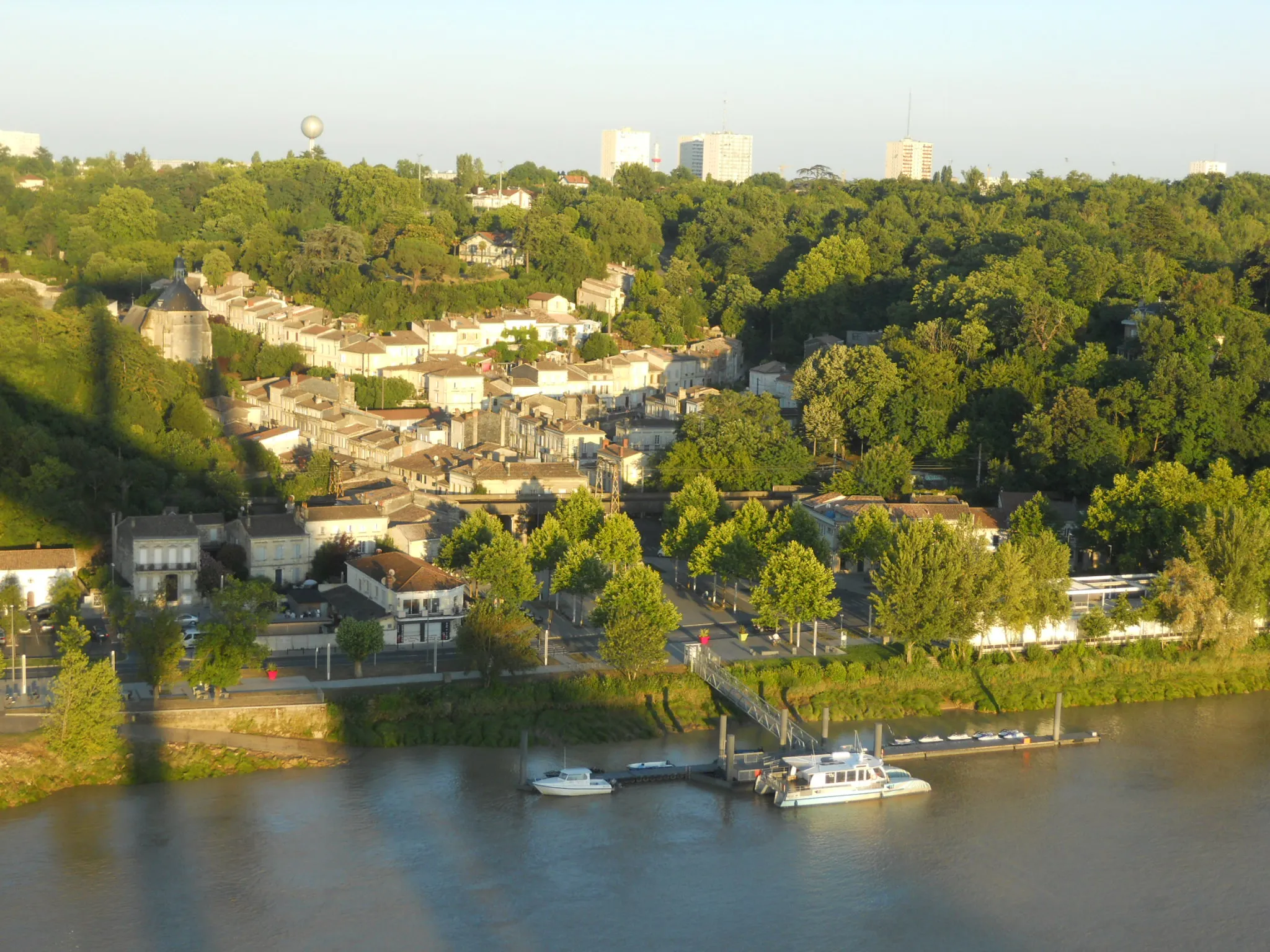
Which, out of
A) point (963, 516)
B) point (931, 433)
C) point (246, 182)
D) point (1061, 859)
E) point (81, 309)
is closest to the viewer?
point (1061, 859)

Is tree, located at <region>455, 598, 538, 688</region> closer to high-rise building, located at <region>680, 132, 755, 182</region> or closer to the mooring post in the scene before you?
the mooring post

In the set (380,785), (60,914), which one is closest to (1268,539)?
(380,785)

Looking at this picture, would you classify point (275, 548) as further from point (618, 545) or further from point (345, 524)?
point (618, 545)

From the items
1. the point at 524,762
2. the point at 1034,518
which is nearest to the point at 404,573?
the point at 524,762

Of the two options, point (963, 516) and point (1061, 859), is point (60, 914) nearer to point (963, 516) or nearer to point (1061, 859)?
point (1061, 859)

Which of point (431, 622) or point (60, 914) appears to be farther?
point (431, 622)

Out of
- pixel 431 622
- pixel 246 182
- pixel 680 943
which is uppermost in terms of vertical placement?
pixel 246 182

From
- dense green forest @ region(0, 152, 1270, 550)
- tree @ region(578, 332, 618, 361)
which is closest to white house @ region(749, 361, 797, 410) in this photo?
dense green forest @ region(0, 152, 1270, 550)
